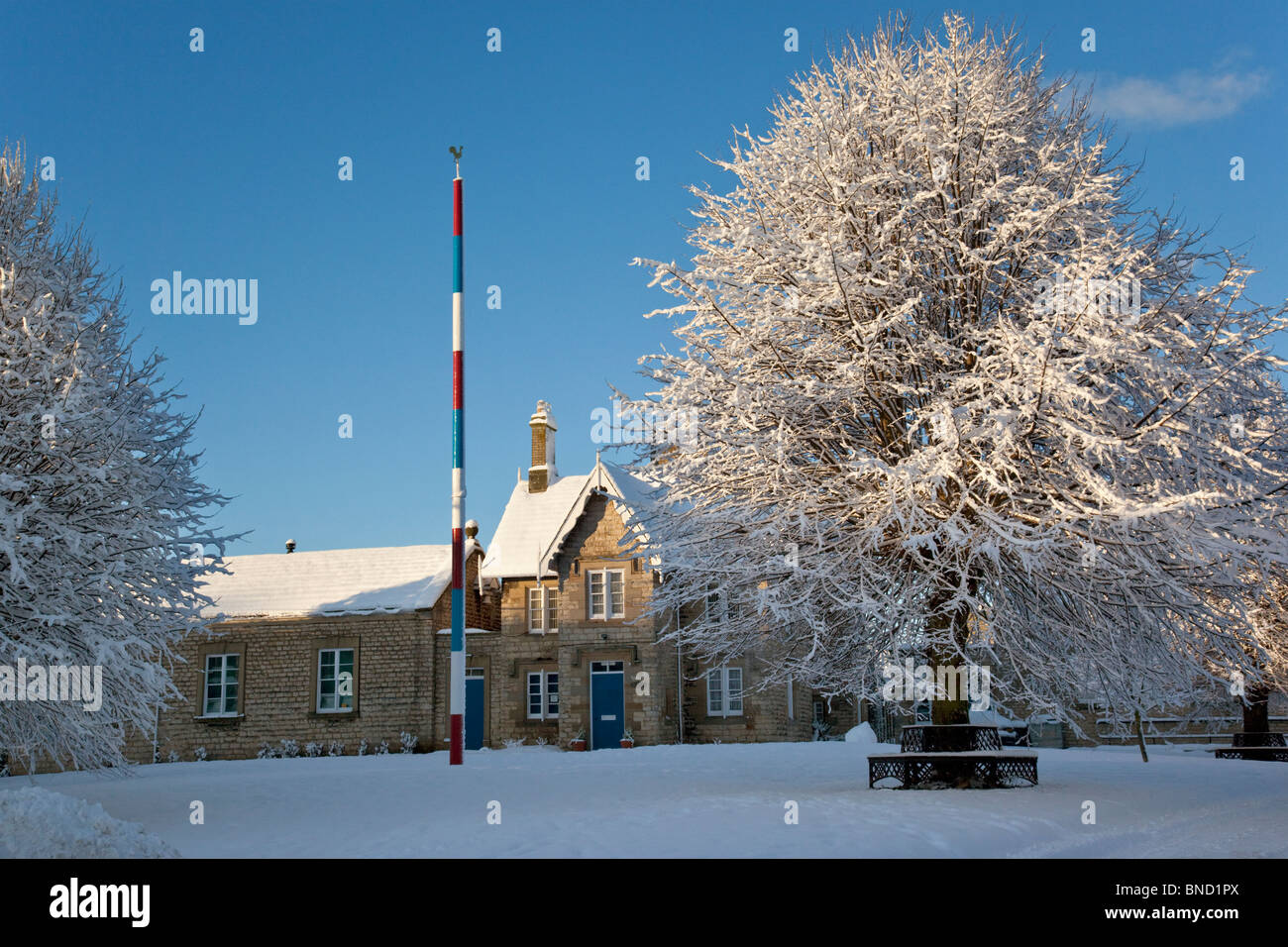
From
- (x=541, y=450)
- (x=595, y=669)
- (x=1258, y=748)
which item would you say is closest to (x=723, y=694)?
(x=595, y=669)

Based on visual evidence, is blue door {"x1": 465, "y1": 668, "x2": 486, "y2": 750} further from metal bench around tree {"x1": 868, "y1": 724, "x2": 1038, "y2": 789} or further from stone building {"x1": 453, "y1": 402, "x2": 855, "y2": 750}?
metal bench around tree {"x1": 868, "y1": 724, "x2": 1038, "y2": 789}

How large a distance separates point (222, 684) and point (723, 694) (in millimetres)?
14896

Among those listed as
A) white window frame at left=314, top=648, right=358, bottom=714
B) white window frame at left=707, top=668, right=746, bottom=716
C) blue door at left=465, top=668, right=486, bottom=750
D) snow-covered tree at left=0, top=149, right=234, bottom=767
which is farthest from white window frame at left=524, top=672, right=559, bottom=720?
snow-covered tree at left=0, top=149, right=234, bottom=767

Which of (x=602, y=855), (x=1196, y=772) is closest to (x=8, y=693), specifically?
(x=602, y=855)

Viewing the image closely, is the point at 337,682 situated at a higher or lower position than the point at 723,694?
higher

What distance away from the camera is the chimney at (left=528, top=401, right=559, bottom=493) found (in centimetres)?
3638

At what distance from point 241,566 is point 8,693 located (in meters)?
23.1

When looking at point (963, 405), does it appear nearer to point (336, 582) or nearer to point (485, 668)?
point (485, 668)

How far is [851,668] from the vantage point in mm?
17203

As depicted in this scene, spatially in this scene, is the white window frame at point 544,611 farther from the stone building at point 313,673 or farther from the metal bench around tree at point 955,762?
the metal bench around tree at point 955,762

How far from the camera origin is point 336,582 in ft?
110

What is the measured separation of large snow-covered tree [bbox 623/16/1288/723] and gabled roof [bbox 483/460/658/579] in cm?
1300

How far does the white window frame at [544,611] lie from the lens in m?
31.6

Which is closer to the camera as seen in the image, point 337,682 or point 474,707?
point 337,682
